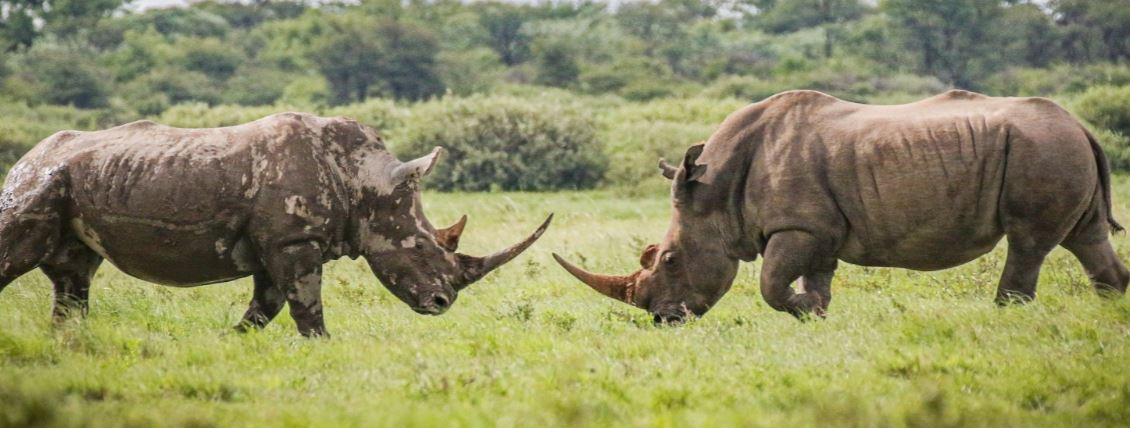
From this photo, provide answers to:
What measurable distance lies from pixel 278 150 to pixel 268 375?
1.92 m

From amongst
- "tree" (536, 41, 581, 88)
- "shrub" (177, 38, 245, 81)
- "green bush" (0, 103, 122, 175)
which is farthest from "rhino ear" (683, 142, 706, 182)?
"shrub" (177, 38, 245, 81)

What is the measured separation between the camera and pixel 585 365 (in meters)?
7.77

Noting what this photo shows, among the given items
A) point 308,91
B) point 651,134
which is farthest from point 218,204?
point 308,91

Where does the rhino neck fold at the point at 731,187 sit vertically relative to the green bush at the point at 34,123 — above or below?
above

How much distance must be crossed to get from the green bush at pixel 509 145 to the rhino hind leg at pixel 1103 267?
2045 centimetres

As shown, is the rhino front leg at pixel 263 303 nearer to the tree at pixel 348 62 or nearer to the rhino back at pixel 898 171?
the rhino back at pixel 898 171

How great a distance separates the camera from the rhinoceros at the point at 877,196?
9086 mm

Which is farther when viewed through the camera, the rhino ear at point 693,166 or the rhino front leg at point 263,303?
the rhino ear at point 693,166

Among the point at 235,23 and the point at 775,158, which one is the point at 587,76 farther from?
the point at 775,158

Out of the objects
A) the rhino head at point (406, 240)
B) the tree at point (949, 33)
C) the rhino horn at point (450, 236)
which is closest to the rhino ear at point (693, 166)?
the rhino head at point (406, 240)

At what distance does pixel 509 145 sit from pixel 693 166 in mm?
21584

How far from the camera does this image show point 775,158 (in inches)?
381

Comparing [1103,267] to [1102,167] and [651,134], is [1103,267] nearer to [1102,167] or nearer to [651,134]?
[1102,167]

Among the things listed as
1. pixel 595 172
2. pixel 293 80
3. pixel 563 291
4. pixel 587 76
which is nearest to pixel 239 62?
pixel 293 80
